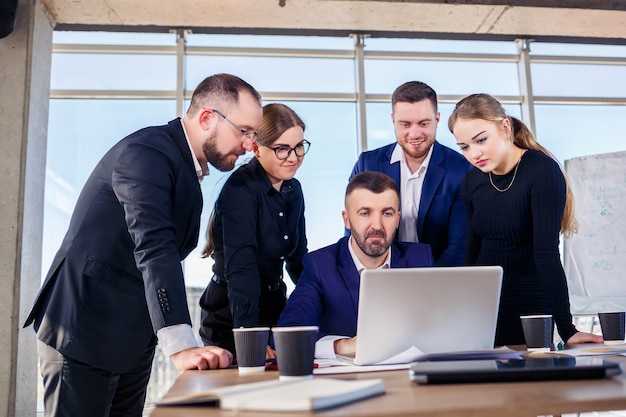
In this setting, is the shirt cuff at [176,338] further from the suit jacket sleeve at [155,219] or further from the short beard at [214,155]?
the short beard at [214,155]

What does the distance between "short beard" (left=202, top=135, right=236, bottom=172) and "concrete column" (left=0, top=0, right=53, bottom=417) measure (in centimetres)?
245

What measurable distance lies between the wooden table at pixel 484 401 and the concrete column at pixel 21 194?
326cm

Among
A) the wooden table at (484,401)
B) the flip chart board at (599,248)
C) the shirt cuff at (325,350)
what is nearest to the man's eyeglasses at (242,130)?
the shirt cuff at (325,350)

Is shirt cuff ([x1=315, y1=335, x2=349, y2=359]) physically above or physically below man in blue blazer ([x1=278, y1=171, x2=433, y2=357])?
below

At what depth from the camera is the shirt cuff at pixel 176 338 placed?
54.5 inches

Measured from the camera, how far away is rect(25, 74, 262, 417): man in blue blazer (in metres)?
1.51

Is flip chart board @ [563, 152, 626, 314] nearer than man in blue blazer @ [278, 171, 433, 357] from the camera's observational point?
No

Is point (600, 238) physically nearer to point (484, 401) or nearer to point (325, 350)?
point (325, 350)

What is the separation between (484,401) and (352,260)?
1.28 meters

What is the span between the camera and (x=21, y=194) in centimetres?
389

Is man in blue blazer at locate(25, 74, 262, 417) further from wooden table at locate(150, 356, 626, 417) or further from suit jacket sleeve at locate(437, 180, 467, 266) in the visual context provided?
suit jacket sleeve at locate(437, 180, 467, 266)

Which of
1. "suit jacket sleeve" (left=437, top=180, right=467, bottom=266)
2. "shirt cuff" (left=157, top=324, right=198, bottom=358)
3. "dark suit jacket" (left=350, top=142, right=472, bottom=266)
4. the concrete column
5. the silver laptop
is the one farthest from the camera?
the concrete column

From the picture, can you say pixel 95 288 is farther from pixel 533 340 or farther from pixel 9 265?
pixel 9 265

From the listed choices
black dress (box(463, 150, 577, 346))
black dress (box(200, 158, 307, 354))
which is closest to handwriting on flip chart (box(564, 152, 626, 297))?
black dress (box(463, 150, 577, 346))
